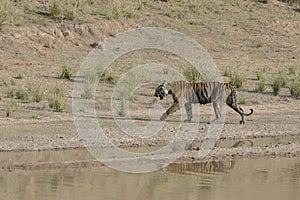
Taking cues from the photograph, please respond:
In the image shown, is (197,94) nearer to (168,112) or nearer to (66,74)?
(168,112)

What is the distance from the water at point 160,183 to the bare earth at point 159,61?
1.14 m

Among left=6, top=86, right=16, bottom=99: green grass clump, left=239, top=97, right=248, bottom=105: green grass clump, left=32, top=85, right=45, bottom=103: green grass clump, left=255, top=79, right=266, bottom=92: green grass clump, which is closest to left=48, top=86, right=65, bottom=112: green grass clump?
left=32, top=85, right=45, bottom=103: green grass clump

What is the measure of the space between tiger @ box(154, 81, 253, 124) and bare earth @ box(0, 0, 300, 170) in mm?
384

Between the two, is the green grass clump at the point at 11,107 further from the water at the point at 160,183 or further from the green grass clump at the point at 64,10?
the green grass clump at the point at 64,10

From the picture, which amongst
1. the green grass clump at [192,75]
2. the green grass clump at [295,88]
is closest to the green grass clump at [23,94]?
the green grass clump at [192,75]

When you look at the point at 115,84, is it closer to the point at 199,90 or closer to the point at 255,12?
the point at 199,90

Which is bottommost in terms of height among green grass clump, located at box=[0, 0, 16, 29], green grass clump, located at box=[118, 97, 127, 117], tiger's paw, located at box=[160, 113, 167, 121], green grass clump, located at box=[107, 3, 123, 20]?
tiger's paw, located at box=[160, 113, 167, 121]

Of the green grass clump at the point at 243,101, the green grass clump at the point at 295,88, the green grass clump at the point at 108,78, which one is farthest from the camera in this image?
the green grass clump at the point at 295,88

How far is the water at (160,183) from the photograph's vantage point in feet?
43.0

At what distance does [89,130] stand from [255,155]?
3.52 metres

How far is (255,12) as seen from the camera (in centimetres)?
3466

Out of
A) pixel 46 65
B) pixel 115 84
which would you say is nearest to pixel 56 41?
pixel 46 65

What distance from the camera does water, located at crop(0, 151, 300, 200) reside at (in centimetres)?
1309

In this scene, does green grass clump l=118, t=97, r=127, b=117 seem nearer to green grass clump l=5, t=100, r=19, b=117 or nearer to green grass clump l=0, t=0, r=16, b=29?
green grass clump l=5, t=100, r=19, b=117
